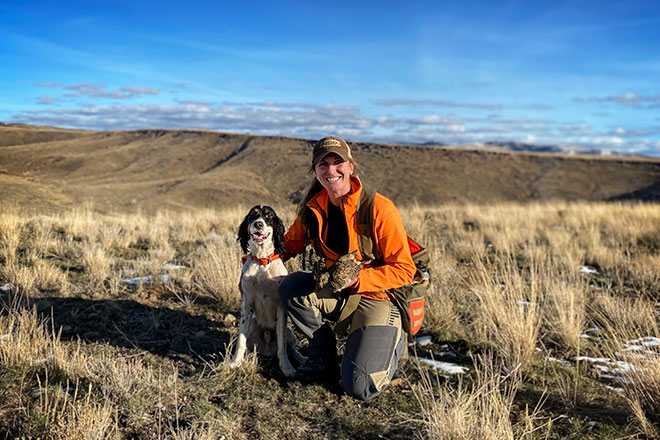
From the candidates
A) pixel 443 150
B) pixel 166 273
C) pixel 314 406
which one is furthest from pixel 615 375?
pixel 443 150

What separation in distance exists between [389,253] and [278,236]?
2.99 ft

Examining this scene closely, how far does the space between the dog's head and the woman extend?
215 mm

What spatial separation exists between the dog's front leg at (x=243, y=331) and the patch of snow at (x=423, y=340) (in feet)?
5.25

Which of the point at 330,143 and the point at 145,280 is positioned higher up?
the point at 330,143

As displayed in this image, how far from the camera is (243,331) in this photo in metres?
3.43

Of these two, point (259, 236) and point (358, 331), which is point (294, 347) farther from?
point (259, 236)

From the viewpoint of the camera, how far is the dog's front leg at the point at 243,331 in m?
3.34

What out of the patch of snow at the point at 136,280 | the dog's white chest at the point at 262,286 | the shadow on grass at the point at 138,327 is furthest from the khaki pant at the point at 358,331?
the patch of snow at the point at 136,280

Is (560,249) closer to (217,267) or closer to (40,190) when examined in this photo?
(217,267)

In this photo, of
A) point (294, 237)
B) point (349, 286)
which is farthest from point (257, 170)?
point (349, 286)

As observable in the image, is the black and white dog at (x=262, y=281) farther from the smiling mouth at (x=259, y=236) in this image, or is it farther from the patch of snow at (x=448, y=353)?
the patch of snow at (x=448, y=353)

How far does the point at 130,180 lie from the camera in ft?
111

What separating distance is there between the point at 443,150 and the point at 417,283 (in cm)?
4094

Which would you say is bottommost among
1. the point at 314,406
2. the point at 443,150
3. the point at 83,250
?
the point at 314,406
